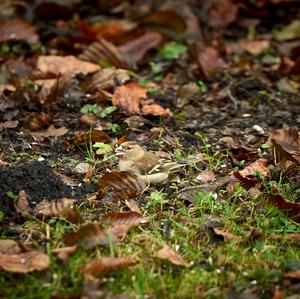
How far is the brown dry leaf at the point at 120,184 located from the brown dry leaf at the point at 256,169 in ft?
1.83

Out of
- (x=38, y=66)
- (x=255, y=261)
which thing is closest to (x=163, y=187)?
(x=255, y=261)

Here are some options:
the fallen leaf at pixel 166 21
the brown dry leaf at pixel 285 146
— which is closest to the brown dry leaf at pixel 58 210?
the brown dry leaf at pixel 285 146

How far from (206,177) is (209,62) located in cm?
157

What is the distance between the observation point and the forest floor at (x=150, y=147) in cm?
271

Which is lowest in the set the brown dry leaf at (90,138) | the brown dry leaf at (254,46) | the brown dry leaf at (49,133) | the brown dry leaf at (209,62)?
→ the brown dry leaf at (254,46)

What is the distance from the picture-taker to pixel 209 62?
484 cm

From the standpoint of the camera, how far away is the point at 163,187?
3.39 m

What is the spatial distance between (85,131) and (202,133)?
682 millimetres

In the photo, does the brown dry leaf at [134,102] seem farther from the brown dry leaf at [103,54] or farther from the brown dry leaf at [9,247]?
the brown dry leaf at [9,247]

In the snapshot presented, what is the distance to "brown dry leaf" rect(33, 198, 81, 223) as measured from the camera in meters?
2.98

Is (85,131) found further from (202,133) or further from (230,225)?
(230,225)

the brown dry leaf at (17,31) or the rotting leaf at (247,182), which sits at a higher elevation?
the brown dry leaf at (17,31)

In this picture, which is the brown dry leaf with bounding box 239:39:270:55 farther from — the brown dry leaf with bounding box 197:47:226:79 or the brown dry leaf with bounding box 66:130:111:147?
the brown dry leaf with bounding box 66:130:111:147

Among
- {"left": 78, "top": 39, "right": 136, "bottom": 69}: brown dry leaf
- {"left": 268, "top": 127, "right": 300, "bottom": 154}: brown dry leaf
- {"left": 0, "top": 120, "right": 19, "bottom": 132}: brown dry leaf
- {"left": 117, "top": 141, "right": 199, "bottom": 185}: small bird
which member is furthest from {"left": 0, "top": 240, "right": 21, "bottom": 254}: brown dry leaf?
{"left": 78, "top": 39, "right": 136, "bottom": 69}: brown dry leaf
